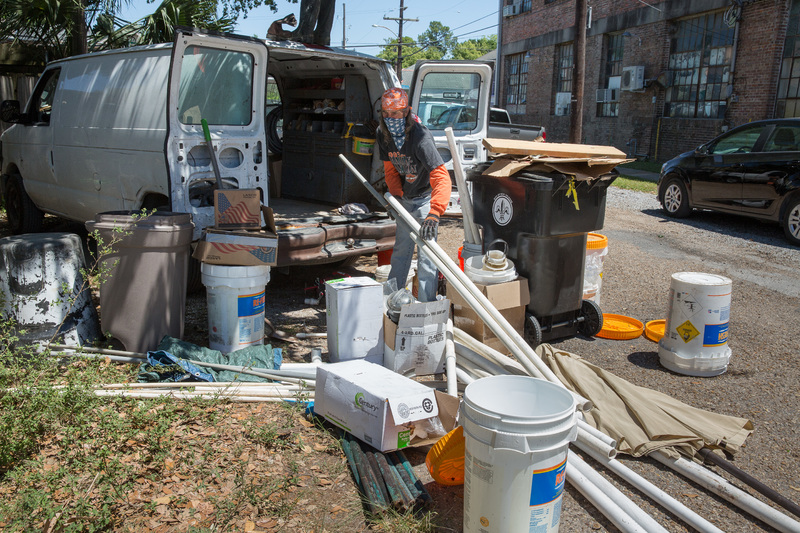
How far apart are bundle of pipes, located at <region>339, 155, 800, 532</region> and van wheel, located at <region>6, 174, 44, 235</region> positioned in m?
6.28

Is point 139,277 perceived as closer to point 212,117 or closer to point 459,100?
point 212,117

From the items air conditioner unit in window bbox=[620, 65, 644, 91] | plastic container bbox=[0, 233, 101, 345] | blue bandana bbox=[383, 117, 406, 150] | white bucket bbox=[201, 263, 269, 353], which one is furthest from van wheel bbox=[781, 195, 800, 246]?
air conditioner unit in window bbox=[620, 65, 644, 91]

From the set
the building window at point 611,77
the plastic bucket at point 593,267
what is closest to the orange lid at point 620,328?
the plastic bucket at point 593,267

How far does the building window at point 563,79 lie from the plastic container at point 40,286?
2235 centimetres

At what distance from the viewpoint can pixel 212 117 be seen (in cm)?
Answer: 541

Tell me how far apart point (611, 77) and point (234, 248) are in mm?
20386

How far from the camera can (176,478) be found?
3166 mm

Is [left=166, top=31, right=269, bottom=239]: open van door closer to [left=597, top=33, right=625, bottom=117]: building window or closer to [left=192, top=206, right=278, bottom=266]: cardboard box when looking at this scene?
[left=192, top=206, right=278, bottom=266]: cardboard box

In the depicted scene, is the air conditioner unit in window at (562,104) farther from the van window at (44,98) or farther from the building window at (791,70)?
the van window at (44,98)

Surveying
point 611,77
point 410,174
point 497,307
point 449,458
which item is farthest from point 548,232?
point 611,77

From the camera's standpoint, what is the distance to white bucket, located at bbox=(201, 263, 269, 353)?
464 centimetres

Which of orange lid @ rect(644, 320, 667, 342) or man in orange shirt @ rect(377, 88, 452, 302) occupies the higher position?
man in orange shirt @ rect(377, 88, 452, 302)

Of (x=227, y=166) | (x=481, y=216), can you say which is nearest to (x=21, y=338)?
(x=227, y=166)

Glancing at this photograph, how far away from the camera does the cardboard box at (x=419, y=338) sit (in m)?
4.25
